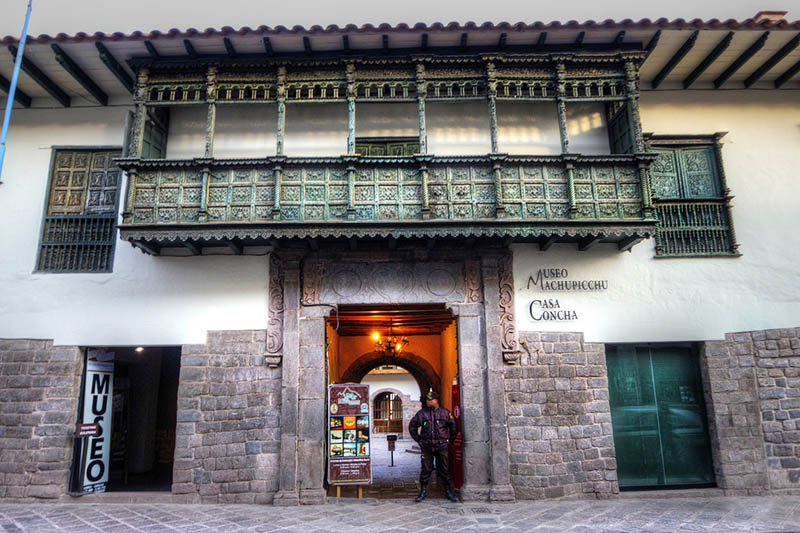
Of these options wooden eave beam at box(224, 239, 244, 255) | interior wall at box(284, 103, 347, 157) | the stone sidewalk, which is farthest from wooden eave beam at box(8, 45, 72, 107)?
the stone sidewalk

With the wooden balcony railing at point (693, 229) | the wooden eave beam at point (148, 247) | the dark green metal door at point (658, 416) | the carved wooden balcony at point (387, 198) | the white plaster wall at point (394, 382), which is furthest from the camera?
the white plaster wall at point (394, 382)

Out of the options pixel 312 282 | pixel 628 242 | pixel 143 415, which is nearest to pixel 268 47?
pixel 312 282

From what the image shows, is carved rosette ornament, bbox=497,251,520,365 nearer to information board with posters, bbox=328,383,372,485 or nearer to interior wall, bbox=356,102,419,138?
information board with posters, bbox=328,383,372,485

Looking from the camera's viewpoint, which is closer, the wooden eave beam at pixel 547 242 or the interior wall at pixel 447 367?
the wooden eave beam at pixel 547 242

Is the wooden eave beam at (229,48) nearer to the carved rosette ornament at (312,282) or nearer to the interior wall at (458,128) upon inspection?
the interior wall at (458,128)

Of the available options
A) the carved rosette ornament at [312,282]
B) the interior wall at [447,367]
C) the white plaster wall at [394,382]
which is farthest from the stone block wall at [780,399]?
the white plaster wall at [394,382]

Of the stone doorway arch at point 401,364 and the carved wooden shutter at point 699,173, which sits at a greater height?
the carved wooden shutter at point 699,173

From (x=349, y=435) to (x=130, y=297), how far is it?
4.28 meters

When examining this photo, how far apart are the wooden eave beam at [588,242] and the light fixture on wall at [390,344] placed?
625 centimetres

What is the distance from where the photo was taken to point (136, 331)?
8.48 metres

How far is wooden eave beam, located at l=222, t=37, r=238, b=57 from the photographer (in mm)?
8308

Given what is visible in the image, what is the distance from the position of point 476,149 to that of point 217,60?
15.1 ft

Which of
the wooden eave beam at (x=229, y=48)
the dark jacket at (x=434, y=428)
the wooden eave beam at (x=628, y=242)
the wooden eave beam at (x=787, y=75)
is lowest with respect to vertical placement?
the dark jacket at (x=434, y=428)

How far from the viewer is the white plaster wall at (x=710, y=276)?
8648 mm
